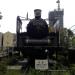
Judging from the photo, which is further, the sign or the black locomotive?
the black locomotive

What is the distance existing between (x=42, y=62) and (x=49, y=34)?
12.2ft

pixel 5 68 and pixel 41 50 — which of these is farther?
pixel 41 50

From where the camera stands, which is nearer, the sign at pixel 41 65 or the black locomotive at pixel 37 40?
the sign at pixel 41 65

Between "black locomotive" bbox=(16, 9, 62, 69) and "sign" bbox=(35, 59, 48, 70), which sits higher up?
"black locomotive" bbox=(16, 9, 62, 69)

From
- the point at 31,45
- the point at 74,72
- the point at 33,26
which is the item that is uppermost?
the point at 33,26

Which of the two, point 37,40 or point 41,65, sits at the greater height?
point 37,40

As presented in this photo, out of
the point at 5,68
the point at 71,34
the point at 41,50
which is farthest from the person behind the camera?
the point at 71,34

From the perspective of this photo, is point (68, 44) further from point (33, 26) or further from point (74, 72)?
point (74, 72)

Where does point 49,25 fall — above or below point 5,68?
above

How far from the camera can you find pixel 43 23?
1361cm

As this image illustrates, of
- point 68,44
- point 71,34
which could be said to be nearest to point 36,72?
point 68,44

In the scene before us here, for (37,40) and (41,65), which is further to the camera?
(37,40)

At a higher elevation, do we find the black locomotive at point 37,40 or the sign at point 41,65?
the black locomotive at point 37,40

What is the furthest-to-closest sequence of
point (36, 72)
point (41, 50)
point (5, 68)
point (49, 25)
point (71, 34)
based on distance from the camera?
1. point (71, 34)
2. point (49, 25)
3. point (41, 50)
4. point (5, 68)
5. point (36, 72)
